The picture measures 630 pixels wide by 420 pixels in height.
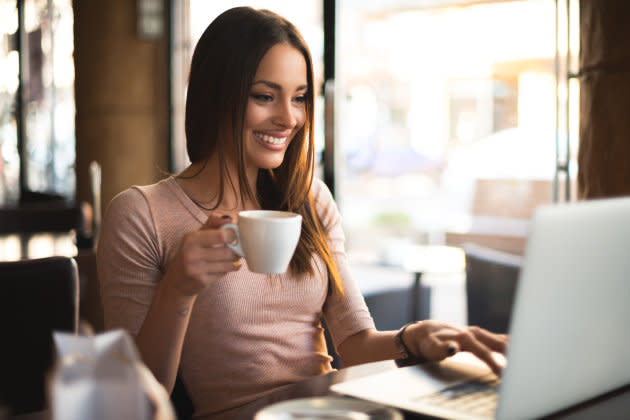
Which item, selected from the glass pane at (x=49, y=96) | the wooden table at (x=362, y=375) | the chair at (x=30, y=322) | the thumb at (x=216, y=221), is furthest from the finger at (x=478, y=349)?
the glass pane at (x=49, y=96)

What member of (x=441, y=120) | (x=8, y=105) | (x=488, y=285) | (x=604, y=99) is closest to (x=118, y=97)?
(x=8, y=105)

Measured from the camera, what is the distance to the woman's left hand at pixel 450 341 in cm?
104

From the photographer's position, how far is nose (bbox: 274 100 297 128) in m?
1.45

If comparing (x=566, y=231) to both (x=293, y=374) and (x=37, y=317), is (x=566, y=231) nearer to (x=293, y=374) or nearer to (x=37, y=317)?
(x=293, y=374)

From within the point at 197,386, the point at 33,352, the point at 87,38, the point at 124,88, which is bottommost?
the point at 197,386

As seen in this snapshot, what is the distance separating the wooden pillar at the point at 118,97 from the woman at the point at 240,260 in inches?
187

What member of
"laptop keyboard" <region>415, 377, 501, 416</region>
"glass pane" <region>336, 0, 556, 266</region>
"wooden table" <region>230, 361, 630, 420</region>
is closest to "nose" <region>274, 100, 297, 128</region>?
"wooden table" <region>230, 361, 630, 420</region>

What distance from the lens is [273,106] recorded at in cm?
147

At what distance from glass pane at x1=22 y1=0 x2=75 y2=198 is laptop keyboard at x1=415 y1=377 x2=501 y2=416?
5996mm

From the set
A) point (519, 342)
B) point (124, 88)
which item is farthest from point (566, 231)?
point (124, 88)

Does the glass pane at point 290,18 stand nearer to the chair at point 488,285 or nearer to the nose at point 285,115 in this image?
the chair at point 488,285

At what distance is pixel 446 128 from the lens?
4527 millimetres

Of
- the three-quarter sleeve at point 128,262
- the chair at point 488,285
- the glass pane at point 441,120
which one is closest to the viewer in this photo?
the three-quarter sleeve at point 128,262

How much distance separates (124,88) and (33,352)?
5.20 m
